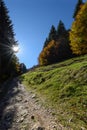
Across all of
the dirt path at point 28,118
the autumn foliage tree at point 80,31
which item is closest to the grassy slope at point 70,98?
the dirt path at point 28,118

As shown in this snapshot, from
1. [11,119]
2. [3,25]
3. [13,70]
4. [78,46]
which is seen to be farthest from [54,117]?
[3,25]

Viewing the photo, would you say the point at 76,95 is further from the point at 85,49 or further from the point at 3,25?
the point at 3,25

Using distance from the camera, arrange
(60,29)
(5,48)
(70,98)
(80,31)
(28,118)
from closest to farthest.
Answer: (28,118) → (70,98) → (80,31) → (5,48) → (60,29)

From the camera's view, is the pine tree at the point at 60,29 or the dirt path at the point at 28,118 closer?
the dirt path at the point at 28,118

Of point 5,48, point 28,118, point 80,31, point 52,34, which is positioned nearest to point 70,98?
point 28,118

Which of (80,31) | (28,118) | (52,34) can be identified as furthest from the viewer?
(52,34)

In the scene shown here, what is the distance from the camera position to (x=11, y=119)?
1574 centimetres

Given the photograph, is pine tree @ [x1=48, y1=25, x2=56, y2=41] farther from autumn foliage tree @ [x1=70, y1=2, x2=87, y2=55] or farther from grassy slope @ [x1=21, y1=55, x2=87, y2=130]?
grassy slope @ [x1=21, y1=55, x2=87, y2=130]

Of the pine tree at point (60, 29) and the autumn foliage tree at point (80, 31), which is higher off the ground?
the pine tree at point (60, 29)

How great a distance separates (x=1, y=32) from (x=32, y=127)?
36482mm

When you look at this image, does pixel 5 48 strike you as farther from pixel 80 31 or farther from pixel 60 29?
pixel 60 29

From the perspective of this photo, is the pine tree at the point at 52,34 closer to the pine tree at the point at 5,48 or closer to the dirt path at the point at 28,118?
the pine tree at the point at 5,48

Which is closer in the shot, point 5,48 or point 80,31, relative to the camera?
point 80,31

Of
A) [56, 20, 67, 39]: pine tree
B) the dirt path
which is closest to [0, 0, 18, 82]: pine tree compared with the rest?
the dirt path
